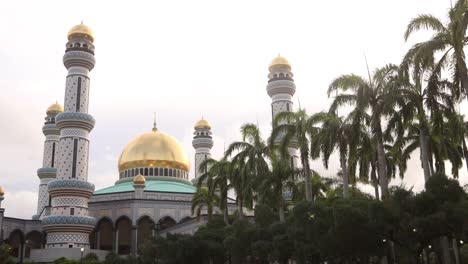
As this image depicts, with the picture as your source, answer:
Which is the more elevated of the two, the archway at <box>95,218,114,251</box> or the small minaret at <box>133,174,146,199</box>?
the small minaret at <box>133,174,146,199</box>

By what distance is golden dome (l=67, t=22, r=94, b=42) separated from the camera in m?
50.2

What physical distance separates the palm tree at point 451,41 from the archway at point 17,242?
147ft

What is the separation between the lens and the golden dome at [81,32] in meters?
50.2

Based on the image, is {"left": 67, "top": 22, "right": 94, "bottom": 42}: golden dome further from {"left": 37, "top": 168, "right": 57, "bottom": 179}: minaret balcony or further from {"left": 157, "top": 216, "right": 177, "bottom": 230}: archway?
{"left": 157, "top": 216, "right": 177, "bottom": 230}: archway

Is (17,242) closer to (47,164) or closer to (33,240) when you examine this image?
(33,240)

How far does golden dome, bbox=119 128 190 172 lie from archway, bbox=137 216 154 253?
8.09 meters

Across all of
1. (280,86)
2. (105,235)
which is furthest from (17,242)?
(280,86)

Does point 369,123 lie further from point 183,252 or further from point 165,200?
point 165,200

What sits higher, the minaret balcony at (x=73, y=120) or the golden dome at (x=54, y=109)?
the golden dome at (x=54, y=109)

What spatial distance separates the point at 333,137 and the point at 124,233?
37.7 m

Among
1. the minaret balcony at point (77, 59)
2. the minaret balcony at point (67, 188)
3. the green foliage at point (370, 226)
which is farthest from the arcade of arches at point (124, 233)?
the green foliage at point (370, 226)

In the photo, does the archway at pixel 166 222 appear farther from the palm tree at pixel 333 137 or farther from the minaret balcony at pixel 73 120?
the palm tree at pixel 333 137

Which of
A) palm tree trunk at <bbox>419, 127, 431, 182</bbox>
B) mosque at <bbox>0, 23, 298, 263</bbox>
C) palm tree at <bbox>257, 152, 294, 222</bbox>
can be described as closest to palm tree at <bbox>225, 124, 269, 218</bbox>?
palm tree at <bbox>257, 152, 294, 222</bbox>

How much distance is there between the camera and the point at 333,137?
83.7ft
